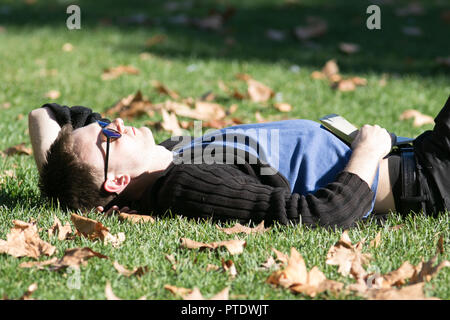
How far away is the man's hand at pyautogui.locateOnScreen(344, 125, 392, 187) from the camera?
9.35 feet

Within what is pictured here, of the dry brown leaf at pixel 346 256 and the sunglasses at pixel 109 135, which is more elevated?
the sunglasses at pixel 109 135

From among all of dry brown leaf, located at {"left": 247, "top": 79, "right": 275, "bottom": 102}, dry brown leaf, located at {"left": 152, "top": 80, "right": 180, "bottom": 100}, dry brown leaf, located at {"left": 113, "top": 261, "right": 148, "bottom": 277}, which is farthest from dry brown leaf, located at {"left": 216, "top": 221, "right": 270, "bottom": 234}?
dry brown leaf, located at {"left": 152, "top": 80, "right": 180, "bottom": 100}

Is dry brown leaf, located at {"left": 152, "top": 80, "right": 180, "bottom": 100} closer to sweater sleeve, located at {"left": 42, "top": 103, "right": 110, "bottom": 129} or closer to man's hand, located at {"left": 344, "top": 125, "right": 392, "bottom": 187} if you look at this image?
sweater sleeve, located at {"left": 42, "top": 103, "right": 110, "bottom": 129}

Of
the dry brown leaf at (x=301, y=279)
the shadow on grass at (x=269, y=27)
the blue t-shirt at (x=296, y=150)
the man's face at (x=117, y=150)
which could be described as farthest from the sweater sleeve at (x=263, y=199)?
the shadow on grass at (x=269, y=27)

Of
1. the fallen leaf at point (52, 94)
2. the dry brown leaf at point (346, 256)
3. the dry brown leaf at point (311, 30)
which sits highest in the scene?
the dry brown leaf at point (311, 30)

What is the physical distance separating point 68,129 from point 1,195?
1.98 feet

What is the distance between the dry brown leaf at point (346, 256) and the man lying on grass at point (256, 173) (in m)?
0.17

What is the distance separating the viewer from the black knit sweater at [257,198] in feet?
9.03

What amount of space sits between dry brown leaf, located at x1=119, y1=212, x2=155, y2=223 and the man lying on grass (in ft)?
0.21

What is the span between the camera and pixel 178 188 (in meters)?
2.80

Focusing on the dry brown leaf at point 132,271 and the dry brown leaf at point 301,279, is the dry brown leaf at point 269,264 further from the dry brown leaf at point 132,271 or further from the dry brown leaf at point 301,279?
the dry brown leaf at point 132,271

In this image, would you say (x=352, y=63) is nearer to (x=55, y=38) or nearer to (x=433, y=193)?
(x=55, y=38)

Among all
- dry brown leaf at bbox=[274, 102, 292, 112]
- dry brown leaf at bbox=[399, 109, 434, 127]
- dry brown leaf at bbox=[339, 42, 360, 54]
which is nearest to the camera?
dry brown leaf at bbox=[399, 109, 434, 127]
